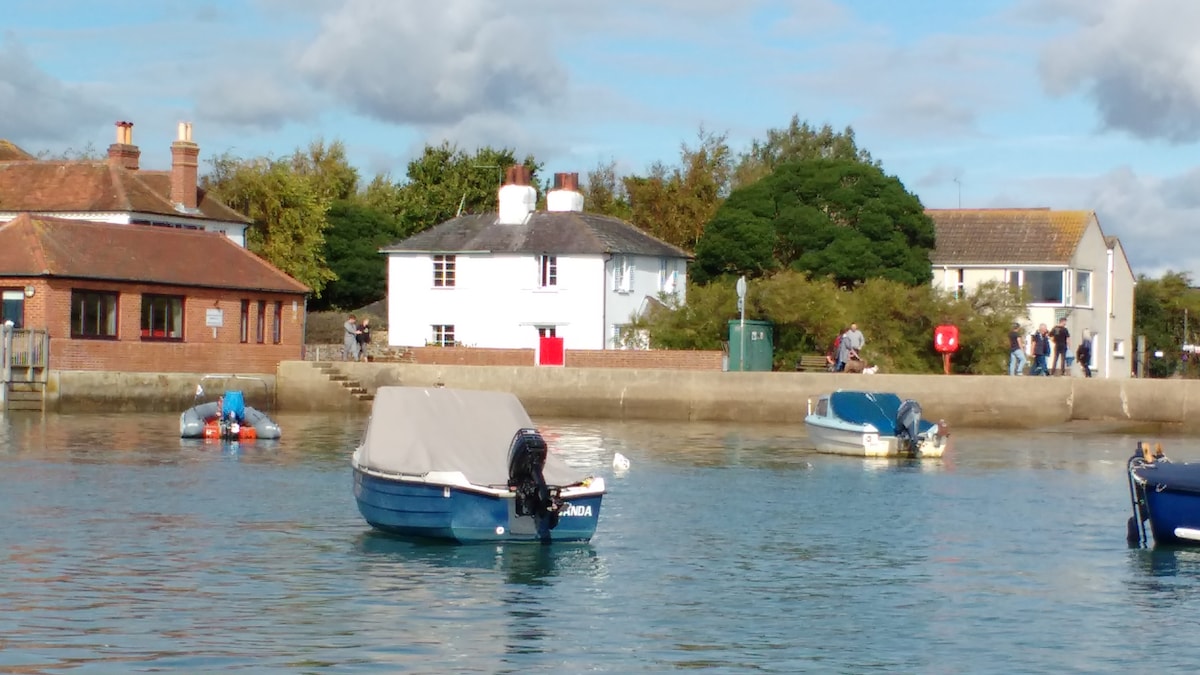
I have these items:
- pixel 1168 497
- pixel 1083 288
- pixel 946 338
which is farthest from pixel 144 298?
pixel 1083 288

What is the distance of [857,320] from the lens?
62.1m

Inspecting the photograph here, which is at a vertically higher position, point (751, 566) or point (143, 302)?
point (143, 302)

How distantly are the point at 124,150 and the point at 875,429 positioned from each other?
4481 centimetres

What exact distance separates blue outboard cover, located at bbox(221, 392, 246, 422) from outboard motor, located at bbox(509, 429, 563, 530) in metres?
22.6

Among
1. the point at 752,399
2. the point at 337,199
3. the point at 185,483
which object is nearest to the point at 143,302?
the point at 752,399

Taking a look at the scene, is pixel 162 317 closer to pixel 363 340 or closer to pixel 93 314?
pixel 93 314

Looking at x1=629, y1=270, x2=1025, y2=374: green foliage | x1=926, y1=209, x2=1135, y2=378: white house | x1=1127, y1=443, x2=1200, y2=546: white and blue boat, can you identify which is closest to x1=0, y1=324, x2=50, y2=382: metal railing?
x1=629, y1=270, x2=1025, y2=374: green foliage

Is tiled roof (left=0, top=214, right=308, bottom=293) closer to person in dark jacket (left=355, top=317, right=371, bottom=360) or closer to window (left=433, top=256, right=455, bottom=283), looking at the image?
person in dark jacket (left=355, top=317, right=371, bottom=360)

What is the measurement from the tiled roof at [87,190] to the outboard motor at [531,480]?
50.3 meters

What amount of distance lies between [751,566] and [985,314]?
4266 centimetres

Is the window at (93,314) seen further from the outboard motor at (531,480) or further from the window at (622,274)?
the outboard motor at (531,480)

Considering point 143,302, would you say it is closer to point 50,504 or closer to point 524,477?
point 50,504

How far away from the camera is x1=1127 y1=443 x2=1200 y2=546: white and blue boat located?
925 inches

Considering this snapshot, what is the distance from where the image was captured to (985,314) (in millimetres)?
63906
